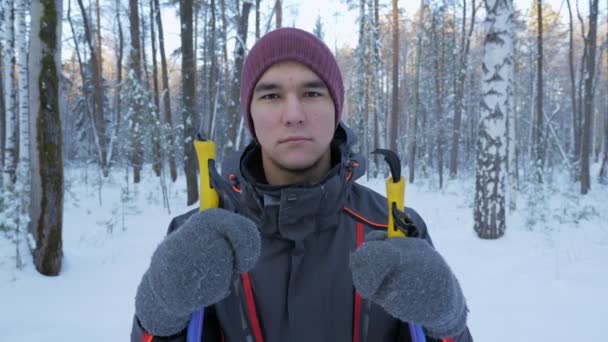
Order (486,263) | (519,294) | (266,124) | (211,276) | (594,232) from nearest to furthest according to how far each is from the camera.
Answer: (211,276)
(266,124)
(519,294)
(486,263)
(594,232)

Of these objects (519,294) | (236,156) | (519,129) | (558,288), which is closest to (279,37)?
(236,156)

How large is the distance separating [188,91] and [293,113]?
9.45m

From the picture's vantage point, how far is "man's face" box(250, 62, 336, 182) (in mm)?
1494

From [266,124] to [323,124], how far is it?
26cm

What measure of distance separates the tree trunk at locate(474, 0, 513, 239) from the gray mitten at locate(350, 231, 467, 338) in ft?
17.5

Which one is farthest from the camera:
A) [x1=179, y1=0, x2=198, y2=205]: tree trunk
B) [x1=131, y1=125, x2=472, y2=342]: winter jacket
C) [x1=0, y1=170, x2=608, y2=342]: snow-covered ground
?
[x1=179, y1=0, x2=198, y2=205]: tree trunk

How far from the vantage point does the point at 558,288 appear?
378 cm

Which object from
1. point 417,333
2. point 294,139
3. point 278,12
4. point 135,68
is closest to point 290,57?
point 294,139

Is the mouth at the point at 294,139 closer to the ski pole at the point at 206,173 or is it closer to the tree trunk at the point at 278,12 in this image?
the ski pole at the point at 206,173

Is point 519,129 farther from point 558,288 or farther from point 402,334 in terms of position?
point 402,334

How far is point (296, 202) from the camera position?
1352mm

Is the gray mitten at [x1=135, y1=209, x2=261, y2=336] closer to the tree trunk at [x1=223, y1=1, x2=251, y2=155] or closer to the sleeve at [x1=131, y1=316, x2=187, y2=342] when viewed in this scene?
the sleeve at [x1=131, y1=316, x2=187, y2=342]

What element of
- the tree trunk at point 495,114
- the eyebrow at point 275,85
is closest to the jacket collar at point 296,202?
the eyebrow at point 275,85

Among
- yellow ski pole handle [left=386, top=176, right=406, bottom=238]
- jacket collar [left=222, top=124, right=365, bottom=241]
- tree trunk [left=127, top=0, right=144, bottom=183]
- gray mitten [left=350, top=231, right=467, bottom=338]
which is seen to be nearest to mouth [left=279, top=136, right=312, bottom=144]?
jacket collar [left=222, top=124, right=365, bottom=241]
